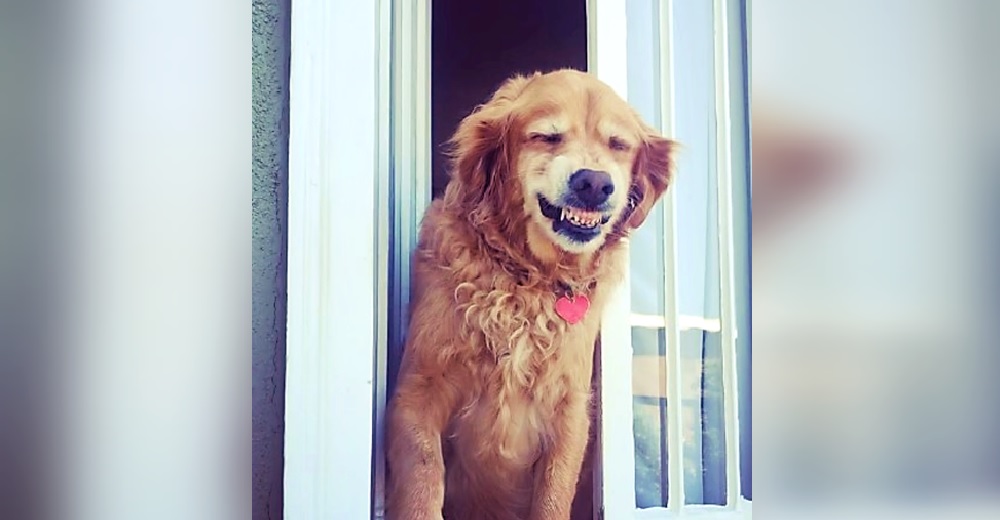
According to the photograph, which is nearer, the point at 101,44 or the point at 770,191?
the point at 101,44

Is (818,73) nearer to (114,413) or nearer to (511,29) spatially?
(511,29)

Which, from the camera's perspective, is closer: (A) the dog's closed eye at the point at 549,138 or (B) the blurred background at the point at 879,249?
(A) the dog's closed eye at the point at 549,138

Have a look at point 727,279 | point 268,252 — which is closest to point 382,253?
point 268,252

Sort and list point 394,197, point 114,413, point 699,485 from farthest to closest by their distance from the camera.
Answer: point 699,485 → point 394,197 → point 114,413

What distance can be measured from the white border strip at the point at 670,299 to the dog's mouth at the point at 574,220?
192 mm

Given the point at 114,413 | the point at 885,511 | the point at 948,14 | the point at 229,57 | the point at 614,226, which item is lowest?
the point at 885,511

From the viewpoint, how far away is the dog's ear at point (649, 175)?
1.96 metres

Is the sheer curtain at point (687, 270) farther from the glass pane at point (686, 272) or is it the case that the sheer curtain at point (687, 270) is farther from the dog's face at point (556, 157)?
the dog's face at point (556, 157)

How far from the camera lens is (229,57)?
176 centimetres

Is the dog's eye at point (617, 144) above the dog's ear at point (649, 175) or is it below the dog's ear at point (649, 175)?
above

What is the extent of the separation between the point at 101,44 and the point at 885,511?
2146 millimetres

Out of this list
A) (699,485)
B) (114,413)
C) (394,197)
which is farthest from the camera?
(699,485)

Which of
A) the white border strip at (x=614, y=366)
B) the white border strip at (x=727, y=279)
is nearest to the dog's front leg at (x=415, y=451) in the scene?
the white border strip at (x=614, y=366)

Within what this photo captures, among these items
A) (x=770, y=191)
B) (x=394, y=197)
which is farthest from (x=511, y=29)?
(x=770, y=191)
